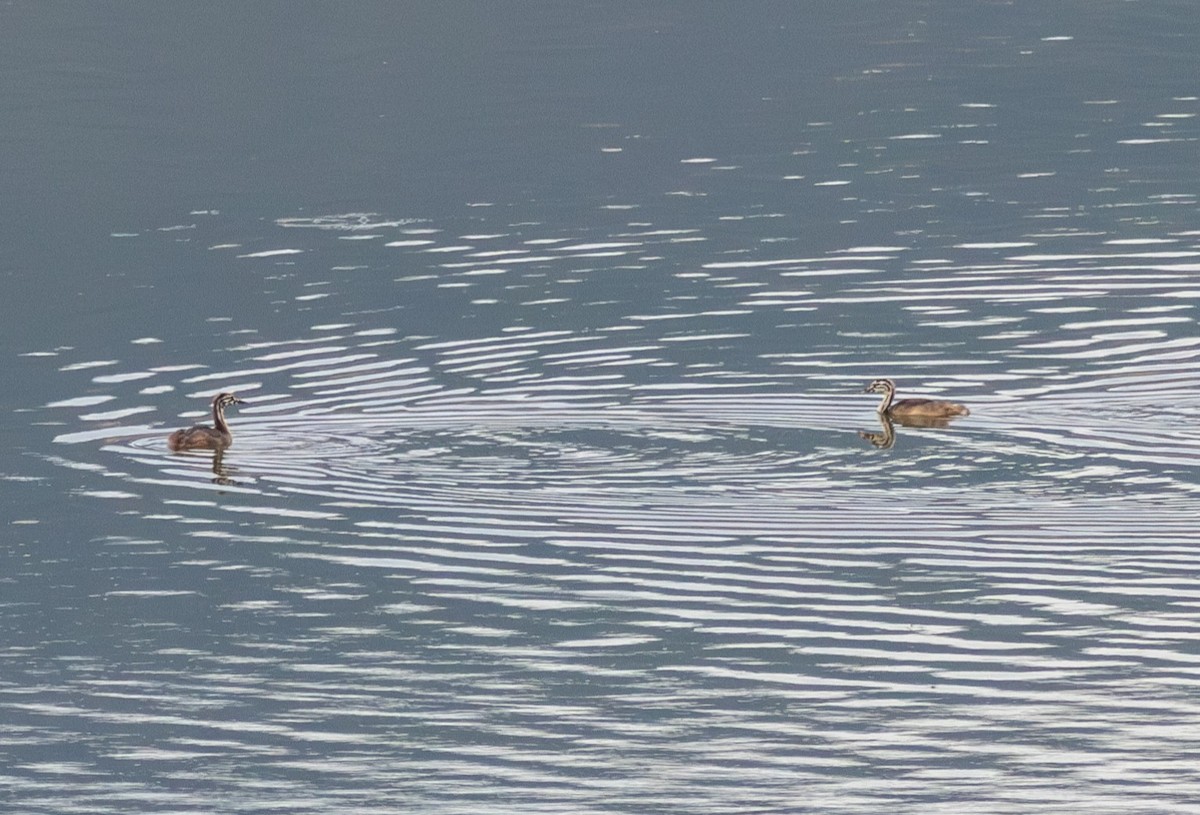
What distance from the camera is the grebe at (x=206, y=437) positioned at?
3156cm

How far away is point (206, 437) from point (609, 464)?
5.20 meters

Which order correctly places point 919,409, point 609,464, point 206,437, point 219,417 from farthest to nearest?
point 219,417, point 919,409, point 206,437, point 609,464

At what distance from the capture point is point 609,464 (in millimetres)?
29953

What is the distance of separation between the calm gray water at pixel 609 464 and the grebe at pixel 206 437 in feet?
0.68

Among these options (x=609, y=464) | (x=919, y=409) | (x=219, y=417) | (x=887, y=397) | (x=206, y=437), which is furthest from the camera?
(x=887, y=397)

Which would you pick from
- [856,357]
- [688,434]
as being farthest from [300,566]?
[856,357]

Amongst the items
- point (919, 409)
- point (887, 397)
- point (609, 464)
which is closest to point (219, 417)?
point (609, 464)

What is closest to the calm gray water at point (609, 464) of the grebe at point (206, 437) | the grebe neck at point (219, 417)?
the grebe at point (206, 437)

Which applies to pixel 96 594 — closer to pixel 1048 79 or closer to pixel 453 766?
pixel 453 766

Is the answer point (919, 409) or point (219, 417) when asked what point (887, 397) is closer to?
point (919, 409)

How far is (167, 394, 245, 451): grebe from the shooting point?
104 ft

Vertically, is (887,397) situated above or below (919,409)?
below

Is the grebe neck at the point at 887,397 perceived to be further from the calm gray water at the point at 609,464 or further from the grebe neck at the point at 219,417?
the grebe neck at the point at 219,417

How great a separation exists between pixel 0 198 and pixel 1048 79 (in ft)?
92.2
